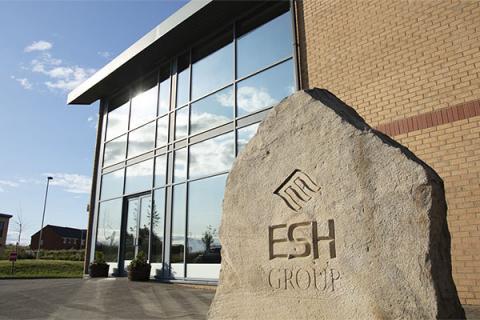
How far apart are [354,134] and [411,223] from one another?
858 mm

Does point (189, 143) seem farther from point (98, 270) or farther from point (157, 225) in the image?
point (98, 270)

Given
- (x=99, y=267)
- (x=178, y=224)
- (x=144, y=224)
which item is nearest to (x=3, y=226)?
(x=99, y=267)

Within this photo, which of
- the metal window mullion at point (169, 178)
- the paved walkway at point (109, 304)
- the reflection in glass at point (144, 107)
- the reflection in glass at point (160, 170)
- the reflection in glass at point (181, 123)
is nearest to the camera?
the paved walkway at point (109, 304)

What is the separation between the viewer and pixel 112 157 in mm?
14016

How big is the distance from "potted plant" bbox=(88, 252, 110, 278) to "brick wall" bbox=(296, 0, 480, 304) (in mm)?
9001

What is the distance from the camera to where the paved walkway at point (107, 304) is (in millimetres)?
5609

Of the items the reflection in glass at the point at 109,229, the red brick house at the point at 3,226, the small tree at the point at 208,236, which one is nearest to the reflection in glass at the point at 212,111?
the small tree at the point at 208,236

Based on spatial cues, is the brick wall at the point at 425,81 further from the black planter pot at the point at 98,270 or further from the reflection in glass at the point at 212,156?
the black planter pot at the point at 98,270

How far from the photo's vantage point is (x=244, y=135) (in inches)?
374

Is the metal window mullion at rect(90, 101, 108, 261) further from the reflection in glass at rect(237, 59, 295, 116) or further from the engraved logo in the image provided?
the engraved logo

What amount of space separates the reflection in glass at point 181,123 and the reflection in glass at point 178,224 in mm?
1548

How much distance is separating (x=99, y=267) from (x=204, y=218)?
16.6ft

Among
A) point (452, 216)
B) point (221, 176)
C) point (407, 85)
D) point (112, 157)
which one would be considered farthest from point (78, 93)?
point (452, 216)

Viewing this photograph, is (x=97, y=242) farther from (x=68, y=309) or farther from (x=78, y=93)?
(x=68, y=309)
